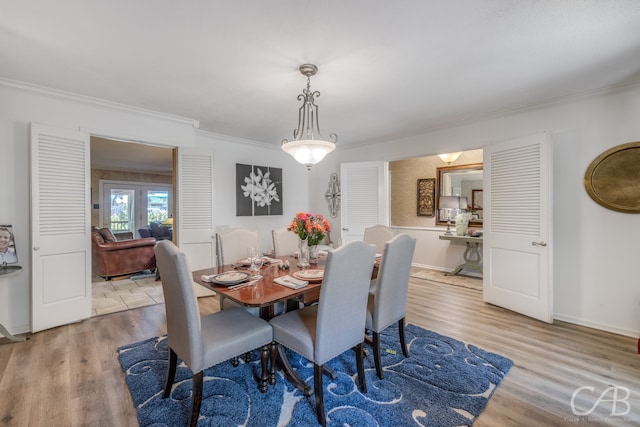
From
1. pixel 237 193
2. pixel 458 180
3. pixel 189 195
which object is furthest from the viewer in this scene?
pixel 458 180

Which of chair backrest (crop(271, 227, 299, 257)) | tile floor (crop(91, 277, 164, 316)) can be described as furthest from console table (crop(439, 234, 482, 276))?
tile floor (crop(91, 277, 164, 316))

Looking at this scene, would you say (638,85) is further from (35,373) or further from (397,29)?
(35,373)

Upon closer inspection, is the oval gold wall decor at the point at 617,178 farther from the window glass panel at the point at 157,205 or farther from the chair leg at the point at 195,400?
the window glass panel at the point at 157,205

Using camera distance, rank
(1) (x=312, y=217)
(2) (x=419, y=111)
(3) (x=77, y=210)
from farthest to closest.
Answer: (2) (x=419, y=111)
(3) (x=77, y=210)
(1) (x=312, y=217)

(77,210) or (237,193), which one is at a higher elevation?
(237,193)

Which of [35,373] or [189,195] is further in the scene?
[189,195]

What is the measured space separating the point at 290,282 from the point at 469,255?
413 centimetres

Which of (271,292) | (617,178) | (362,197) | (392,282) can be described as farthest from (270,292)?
(617,178)

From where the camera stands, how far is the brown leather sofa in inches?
187

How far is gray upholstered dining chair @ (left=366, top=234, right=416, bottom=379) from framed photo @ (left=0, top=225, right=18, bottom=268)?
327 cm

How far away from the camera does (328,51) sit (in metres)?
2.08

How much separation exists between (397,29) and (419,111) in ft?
5.57

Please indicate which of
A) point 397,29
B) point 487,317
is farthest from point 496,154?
point 397,29

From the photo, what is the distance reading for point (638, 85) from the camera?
2.60 m
